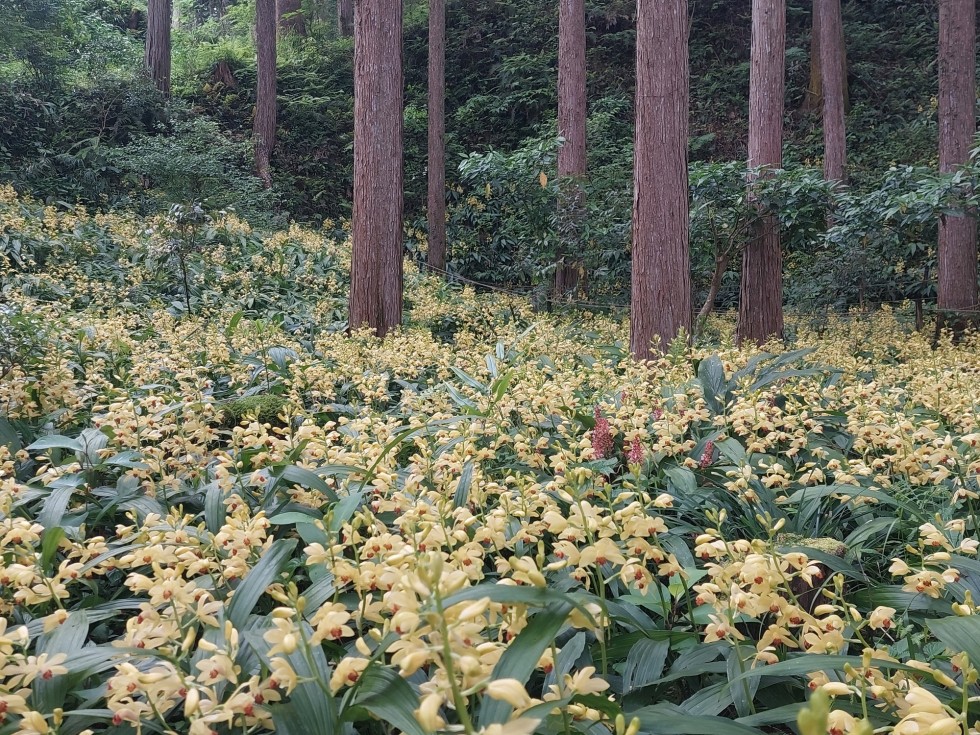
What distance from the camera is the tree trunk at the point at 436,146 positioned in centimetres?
1202

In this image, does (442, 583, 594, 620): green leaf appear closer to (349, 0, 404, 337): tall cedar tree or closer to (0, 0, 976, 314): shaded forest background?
(349, 0, 404, 337): tall cedar tree

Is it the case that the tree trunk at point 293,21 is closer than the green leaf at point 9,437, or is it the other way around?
the green leaf at point 9,437

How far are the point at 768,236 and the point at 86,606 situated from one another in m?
6.83

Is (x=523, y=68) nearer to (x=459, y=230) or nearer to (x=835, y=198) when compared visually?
(x=459, y=230)

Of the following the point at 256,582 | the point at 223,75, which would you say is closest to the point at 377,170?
the point at 256,582

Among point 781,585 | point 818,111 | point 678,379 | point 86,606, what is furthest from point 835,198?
point 818,111

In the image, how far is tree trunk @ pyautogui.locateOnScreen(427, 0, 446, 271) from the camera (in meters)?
12.0

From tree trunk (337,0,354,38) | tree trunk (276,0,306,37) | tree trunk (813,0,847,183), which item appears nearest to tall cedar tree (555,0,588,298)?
tree trunk (813,0,847,183)

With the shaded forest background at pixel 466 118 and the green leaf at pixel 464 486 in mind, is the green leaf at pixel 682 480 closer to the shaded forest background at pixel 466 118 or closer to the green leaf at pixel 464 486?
the green leaf at pixel 464 486

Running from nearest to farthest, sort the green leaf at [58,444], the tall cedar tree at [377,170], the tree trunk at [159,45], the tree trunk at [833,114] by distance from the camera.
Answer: the green leaf at [58,444] < the tall cedar tree at [377,170] < the tree trunk at [833,114] < the tree trunk at [159,45]

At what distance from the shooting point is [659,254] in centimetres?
520

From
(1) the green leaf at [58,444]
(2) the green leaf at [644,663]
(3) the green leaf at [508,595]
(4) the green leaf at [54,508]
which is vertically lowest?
(2) the green leaf at [644,663]

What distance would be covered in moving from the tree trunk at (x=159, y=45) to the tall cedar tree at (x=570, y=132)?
772 centimetres

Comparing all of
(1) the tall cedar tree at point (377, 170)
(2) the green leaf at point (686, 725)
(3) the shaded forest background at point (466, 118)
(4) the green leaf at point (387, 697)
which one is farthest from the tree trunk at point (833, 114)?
(4) the green leaf at point (387, 697)
